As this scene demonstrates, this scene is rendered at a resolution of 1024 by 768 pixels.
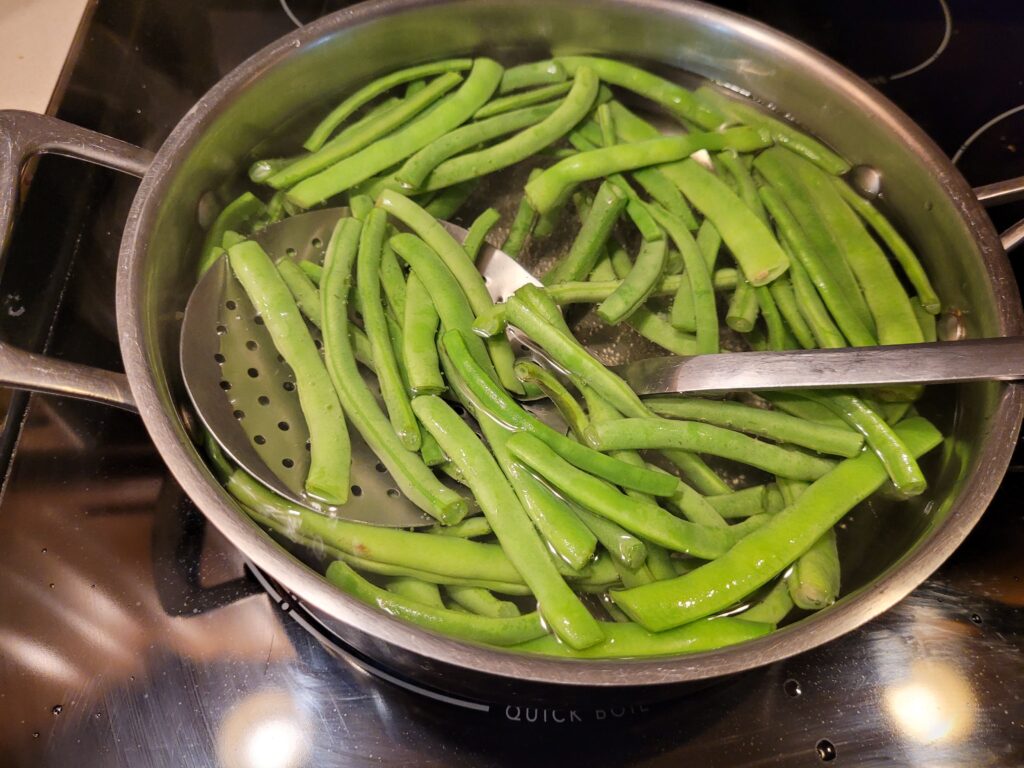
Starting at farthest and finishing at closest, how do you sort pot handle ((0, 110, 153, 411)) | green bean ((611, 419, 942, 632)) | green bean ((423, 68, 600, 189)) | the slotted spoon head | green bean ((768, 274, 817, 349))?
1. green bean ((423, 68, 600, 189))
2. green bean ((768, 274, 817, 349))
3. the slotted spoon head
4. green bean ((611, 419, 942, 632))
5. pot handle ((0, 110, 153, 411))

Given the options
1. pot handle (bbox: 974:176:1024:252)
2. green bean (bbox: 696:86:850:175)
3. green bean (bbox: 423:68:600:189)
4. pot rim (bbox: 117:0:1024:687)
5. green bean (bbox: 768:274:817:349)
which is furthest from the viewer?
green bean (bbox: 696:86:850:175)

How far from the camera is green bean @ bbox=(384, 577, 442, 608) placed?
1339 mm

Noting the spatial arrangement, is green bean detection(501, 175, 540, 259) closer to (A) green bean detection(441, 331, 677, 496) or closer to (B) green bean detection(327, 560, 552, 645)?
(A) green bean detection(441, 331, 677, 496)

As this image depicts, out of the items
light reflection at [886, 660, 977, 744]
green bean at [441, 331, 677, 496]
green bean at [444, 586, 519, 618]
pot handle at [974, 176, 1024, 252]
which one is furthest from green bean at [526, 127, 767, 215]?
light reflection at [886, 660, 977, 744]

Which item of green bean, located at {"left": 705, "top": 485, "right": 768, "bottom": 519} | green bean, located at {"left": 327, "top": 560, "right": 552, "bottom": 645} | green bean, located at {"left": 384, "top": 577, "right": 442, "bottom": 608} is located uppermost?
green bean, located at {"left": 705, "top": 485, "right": 768, "bottom": 519}

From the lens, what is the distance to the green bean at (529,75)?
188 cm

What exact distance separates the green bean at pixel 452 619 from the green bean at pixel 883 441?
666mm

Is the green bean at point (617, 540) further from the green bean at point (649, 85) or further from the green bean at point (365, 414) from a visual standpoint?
the green bean at point (649, 85)

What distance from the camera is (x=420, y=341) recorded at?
58.0 inches

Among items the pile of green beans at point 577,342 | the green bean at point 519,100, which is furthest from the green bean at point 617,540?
the green bean at point 519,100

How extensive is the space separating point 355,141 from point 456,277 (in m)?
0.43

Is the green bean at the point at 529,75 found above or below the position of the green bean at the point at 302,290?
above

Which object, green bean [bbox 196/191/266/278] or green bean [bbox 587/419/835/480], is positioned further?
green bean [bbox 196/191/266/278]

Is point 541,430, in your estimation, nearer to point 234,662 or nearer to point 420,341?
point 420,341
